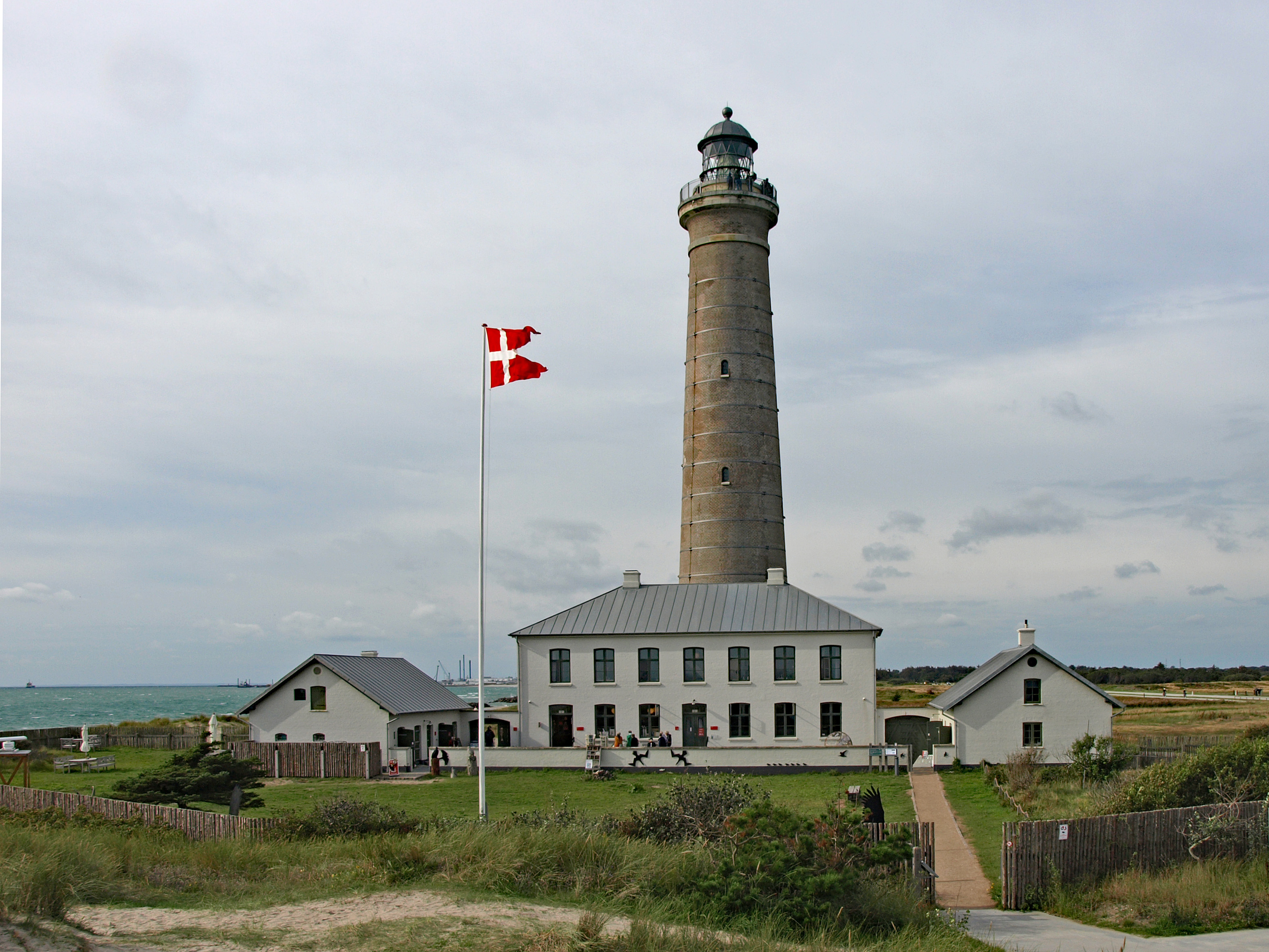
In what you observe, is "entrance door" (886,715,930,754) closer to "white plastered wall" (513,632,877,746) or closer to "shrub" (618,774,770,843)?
"white plastered wall" (513,632,877,746)

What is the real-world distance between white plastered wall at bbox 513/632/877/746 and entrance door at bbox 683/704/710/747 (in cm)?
16

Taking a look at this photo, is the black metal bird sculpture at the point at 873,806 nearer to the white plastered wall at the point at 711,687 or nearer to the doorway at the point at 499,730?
the white plastered wall at the point at 711,687

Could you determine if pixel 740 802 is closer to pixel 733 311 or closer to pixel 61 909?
pixel 61 909

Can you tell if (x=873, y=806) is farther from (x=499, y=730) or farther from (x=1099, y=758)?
(x=499, y=730)

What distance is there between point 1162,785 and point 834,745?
16525mm

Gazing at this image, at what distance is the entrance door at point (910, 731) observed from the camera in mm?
40500

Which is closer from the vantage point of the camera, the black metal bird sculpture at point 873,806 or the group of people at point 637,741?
the black metal bird sculpture at point 873,806

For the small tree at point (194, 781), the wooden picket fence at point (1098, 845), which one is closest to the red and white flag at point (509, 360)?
the small tree at point (194, 781)

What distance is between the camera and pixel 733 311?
147 ft

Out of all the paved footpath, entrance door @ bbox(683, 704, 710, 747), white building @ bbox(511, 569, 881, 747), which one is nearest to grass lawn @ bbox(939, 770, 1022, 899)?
the paved footpath

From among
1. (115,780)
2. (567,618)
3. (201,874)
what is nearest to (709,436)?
(567,618)

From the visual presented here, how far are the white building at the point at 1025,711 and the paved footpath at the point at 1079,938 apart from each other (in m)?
20.1

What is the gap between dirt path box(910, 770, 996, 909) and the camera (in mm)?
17172

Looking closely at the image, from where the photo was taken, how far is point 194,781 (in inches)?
776
